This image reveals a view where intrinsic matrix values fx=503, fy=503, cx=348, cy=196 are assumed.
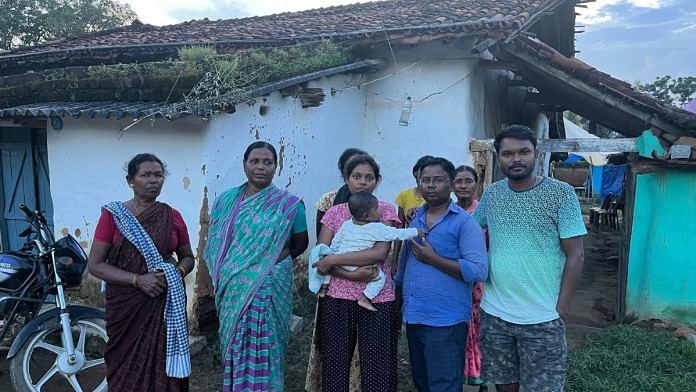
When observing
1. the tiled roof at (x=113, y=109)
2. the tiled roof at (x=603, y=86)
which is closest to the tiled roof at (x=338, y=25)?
the tiled roof at (x=603, y=86)

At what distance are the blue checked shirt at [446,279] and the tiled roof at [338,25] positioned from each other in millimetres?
3746

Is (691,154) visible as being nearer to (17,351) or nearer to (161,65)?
(161,65)

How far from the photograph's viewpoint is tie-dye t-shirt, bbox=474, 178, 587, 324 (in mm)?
2295

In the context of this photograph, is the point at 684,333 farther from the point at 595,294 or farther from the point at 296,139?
the point at 296,139

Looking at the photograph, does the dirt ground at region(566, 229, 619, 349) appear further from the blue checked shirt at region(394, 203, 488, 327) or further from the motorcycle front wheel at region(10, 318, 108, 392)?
the motorcycle front wheel at region(10, 318, 108, 392)

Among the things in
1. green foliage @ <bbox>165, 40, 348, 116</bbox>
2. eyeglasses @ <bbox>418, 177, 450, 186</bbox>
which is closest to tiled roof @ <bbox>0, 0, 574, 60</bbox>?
green foliage @ <bbox>165, 40, 348, 116</bbox>

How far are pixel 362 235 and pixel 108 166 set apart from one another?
3.02 metres

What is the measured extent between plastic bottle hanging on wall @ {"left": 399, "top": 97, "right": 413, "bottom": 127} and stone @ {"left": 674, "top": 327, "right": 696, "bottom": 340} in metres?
3.69

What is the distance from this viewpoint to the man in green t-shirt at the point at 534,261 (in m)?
2.30

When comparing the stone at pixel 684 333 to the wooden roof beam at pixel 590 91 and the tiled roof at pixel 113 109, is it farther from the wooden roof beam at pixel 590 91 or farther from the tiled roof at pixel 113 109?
the tiled roof at pixel 113 109

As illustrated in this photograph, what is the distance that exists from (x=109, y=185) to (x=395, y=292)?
3.08m

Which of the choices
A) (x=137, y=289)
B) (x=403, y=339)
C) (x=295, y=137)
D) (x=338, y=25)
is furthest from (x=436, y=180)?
(x=338, y=25)

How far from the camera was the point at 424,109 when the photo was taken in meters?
6.46

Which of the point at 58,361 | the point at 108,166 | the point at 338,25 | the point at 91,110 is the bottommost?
the point at 58,361
